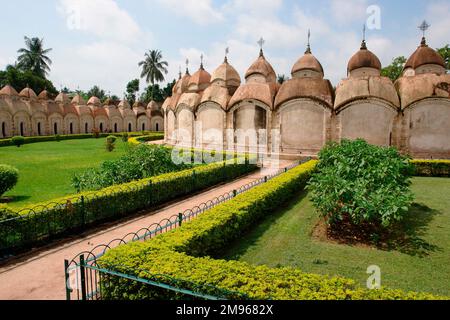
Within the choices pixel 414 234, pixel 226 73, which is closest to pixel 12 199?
pixel 414 234

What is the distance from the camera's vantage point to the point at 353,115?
73.3 feet

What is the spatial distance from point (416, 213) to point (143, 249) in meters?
9.70

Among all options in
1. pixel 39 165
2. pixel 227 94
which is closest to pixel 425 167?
pixel 227 94

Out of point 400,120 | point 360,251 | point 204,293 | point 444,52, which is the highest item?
point 444,52

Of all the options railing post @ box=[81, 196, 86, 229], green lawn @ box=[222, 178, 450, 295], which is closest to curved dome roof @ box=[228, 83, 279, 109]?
green lawn @ box=[222, 178, 450, 295]

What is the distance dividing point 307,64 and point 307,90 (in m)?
4.36

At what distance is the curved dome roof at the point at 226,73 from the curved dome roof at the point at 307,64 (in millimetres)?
6606

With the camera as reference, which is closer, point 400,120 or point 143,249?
point 143,249

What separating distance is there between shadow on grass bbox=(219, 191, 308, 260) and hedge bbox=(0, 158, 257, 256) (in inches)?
164

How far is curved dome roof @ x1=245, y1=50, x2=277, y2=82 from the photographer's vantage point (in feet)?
97.2

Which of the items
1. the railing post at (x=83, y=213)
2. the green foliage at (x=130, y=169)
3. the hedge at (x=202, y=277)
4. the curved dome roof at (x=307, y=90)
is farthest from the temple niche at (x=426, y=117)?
the railing post at (x=83, y=213)

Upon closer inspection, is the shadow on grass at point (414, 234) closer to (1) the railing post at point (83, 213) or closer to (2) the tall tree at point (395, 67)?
(1) the railing post at point (83, 213)

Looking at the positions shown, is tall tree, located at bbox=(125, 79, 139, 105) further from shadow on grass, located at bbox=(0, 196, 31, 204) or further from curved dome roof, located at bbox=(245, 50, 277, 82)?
shadow on grass, located at bbox=(0, 196, 31, 204)

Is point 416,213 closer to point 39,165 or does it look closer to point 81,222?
point 81,222
